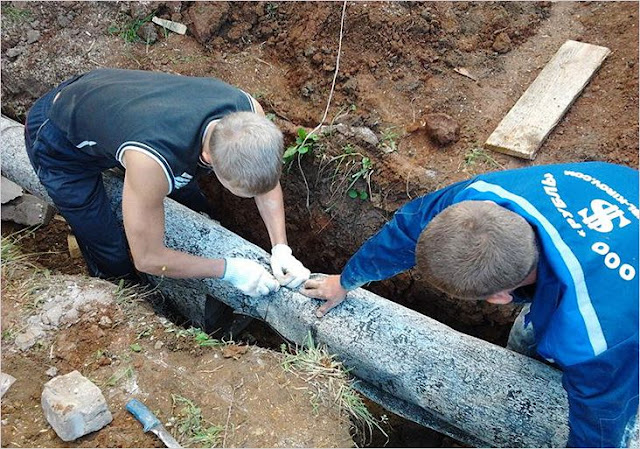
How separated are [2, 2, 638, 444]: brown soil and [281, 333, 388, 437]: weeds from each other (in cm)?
105

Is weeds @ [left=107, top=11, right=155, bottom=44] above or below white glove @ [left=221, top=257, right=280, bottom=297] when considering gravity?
above

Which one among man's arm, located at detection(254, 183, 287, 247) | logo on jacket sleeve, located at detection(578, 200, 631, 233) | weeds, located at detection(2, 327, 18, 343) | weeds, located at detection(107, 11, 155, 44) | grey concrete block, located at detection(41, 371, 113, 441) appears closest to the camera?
logo on jacket sleeve, located at detection(578, 200, 631, 233)

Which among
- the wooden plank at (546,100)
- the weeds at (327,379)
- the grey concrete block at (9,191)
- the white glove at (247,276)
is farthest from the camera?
the grey concrete block at (9,191)

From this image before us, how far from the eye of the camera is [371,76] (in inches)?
158

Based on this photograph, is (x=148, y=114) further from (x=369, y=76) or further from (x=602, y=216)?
(x=602, y=216)

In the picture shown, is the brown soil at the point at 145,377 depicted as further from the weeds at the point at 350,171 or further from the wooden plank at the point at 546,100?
the wooden plank at the point at 546,100

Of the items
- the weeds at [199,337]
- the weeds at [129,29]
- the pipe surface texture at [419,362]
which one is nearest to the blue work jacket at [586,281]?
the pipe surface texture at [419,362]

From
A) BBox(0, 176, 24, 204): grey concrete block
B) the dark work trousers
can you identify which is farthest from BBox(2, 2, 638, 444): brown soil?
the dark work trousers

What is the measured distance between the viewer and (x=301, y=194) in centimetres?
400

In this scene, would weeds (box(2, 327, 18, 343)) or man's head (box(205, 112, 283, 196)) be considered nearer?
man's head (box(205, 112, 283, 196))

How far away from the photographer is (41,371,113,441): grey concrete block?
2488 mm

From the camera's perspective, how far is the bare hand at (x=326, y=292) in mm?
3053

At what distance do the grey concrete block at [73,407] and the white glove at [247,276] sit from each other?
0.83m

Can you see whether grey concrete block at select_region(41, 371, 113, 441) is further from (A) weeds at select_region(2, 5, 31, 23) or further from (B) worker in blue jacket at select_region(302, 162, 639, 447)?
(A) weeds at select_region(2, 5, 31, 23)
